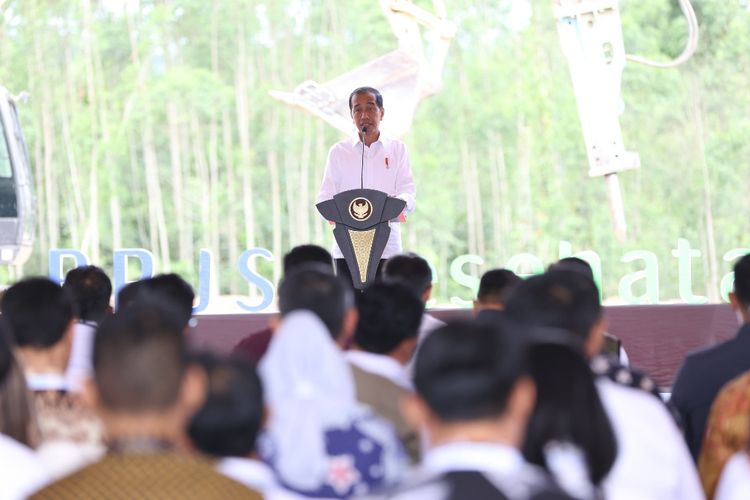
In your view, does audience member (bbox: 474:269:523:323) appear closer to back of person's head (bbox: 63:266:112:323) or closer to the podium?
back of person's head (bbox: 63:266:112:323)

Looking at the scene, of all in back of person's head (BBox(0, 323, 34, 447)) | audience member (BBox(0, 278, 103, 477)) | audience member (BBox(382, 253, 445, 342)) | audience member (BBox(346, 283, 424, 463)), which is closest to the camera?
back of person's head (BBox(0, 323, 34, 447))

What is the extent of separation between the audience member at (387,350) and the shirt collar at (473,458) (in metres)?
0.96

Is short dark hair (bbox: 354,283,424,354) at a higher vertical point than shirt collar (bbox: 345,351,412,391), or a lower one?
higher

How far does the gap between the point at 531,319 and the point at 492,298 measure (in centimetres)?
133

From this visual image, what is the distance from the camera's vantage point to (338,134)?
14.4m

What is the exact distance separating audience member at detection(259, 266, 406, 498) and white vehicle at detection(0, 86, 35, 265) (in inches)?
338

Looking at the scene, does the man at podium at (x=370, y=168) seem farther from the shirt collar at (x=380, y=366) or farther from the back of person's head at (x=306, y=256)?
the shirt collar at (x=380, y=366)

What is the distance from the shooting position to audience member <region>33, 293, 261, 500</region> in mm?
1573

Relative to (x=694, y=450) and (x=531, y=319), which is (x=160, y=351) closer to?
(x=531, y=319)

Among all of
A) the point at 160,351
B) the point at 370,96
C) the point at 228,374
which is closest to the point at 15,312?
the point at 228,374

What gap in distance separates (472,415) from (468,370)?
55 mm

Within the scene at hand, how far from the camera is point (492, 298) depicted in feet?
11.7

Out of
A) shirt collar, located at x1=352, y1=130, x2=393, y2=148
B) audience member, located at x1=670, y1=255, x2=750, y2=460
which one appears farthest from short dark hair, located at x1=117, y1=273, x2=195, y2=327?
shirt collar, located at x1=352, y1=130, x2=393, y2=148

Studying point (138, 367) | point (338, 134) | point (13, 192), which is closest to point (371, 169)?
point (138, 367)
